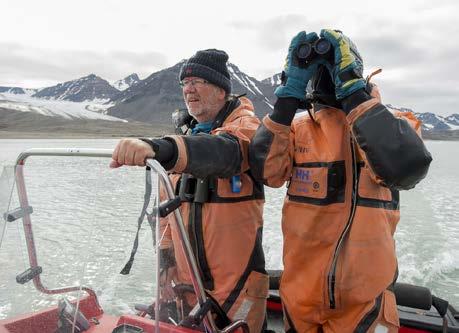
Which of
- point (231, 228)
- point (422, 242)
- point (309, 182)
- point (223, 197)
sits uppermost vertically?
point (309, 182)

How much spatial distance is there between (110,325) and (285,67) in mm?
1357

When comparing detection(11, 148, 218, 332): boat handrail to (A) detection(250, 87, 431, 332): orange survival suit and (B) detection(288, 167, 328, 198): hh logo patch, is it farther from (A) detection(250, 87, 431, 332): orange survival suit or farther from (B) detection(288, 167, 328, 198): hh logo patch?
(B) detection(288, 167, 328, 198): hh logo patch

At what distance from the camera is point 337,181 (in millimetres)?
1941

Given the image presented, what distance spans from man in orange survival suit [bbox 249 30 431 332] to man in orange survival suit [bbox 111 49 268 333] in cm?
17

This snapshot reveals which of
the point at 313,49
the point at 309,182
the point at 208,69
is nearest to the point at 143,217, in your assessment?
the point at 309,182

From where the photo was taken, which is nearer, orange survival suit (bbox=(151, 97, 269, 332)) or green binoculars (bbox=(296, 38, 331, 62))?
green binoculars (bbox=(296, 38, 331, 62))

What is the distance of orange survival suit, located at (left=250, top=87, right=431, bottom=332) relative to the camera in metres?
1.75

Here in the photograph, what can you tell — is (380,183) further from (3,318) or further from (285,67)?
(3,318)

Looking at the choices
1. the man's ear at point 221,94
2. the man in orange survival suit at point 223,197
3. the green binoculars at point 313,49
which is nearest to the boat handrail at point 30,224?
the man in orange survival suit at point 223,197

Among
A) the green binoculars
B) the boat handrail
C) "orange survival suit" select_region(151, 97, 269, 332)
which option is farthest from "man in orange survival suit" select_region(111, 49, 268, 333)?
the green binoculars

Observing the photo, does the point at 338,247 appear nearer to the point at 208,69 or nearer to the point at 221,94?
the point at 221,94

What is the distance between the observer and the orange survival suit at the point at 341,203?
1751 millimetres

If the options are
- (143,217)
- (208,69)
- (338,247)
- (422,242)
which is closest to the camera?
(143,217)

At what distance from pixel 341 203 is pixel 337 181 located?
0.31 ft
